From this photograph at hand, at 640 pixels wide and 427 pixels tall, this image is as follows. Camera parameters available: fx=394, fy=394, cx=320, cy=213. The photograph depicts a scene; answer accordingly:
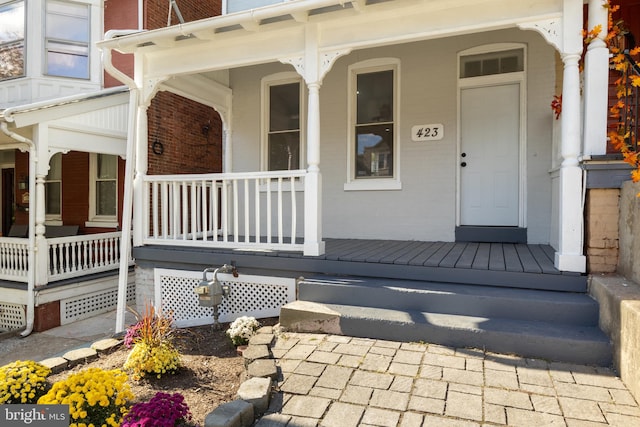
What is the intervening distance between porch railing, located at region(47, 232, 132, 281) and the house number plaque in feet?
17.8

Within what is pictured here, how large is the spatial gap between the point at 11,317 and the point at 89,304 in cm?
116

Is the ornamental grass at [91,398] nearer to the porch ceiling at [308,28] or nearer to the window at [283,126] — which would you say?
the porch ceiling at [308,28]

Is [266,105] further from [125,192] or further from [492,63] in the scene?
[492,63]

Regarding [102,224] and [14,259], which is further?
[102,224]

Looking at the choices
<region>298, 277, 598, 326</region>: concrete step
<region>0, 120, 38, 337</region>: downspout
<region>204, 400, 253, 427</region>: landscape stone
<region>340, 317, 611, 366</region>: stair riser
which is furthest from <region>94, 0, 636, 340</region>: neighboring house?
<region>204, 400, 253, 427</region>: landscape stone

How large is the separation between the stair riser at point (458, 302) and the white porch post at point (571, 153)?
451 millimetres

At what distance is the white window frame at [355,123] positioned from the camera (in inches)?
228

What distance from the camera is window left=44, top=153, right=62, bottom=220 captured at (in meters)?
8.79

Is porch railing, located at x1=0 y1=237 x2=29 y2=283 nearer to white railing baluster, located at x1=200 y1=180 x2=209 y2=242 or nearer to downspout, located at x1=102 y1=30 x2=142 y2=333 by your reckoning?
downspout, located at x1=102 y1=30 x2=142 y2=333

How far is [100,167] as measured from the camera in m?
8.32

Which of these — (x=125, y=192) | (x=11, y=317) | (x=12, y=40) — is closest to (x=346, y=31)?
(x=125, y=192)

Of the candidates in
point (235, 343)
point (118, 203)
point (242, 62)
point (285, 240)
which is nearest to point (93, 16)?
point (118, 203)

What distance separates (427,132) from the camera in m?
5.62

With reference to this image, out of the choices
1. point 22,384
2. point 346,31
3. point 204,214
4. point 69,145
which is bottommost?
point 22,384
